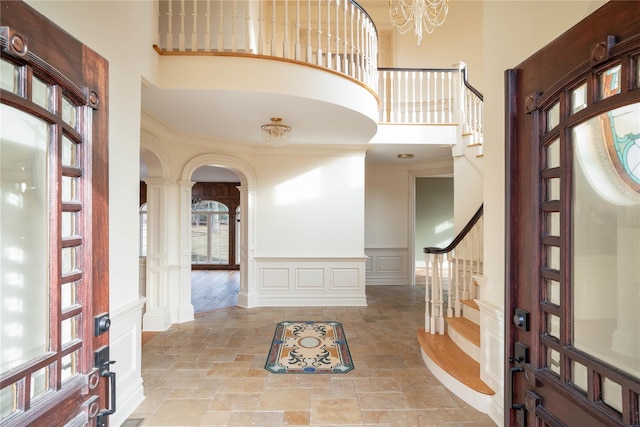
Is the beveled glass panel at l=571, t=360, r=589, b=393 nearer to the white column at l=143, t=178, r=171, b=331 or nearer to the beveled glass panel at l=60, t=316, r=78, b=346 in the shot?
the beveled glass panel at l=60, t=316, r=78, b=346

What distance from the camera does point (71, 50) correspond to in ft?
3.93

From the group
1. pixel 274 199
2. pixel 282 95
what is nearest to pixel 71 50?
pixel 282 95

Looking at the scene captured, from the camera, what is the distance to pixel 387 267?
723 centimetres

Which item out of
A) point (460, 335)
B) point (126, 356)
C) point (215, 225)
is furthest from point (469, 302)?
point (215, 225)

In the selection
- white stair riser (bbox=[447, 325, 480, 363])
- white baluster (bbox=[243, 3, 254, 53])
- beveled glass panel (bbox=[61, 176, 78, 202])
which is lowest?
white stair riser (bbox=[447, 325, 480, 363])

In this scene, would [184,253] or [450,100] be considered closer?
[184,253]

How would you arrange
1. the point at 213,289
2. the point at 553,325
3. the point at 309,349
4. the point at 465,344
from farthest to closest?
the point at 213,289
the point at 309,349
the point at 465,344
the point at 553,325

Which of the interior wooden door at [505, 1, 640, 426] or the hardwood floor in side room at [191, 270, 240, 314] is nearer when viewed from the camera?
the interior wooden door at [505, 1, 640, 426]

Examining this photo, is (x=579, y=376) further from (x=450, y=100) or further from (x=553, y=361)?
(x=450, y=100)

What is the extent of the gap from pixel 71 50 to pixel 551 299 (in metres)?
2.17

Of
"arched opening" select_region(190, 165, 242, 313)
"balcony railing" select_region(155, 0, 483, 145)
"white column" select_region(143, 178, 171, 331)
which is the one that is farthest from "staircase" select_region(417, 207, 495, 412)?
"arched opening" select_region(190, 165, 242, 313)

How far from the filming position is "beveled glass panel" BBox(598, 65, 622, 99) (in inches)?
39.4

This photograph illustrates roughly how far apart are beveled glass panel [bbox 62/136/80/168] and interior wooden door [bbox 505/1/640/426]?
6.25 feet

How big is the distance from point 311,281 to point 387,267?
245cm
